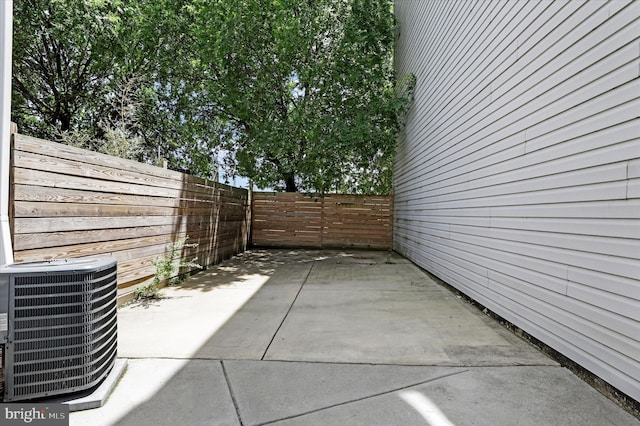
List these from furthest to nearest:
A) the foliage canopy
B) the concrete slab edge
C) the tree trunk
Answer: the tree trunk
the foliage canopy
the concrete slab edge

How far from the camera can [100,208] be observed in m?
3.54

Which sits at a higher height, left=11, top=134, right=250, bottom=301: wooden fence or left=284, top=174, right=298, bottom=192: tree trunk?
left=284, top=174, right=298, bottom=192: tree trunk

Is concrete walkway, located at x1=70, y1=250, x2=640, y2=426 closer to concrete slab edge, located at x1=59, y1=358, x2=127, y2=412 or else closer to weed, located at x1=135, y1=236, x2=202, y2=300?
concrete slab edge, located at x1=59, y1=358, x2=127, y2=412

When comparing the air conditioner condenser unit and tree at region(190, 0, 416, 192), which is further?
tree at region(190, 0, 416, 192)

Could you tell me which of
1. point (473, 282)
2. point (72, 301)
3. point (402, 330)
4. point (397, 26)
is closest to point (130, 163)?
point (72, 301)

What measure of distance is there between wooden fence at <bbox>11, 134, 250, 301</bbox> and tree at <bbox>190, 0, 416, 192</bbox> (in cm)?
307

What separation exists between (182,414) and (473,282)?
3471 millimetres

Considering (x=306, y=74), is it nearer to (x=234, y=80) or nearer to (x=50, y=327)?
(x=234, y=80)

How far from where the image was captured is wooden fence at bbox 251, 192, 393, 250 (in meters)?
10.0

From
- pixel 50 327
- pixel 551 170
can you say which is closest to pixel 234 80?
pixel 551 170

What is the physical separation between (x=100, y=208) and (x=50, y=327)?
6.42ft

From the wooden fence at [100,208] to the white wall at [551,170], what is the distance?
13.0ft

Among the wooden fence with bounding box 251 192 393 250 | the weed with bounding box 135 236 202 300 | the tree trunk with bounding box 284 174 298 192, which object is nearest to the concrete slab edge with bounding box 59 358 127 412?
the weed with bounding box 135 236 202 300

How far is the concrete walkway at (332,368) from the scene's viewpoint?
1.89 meters
